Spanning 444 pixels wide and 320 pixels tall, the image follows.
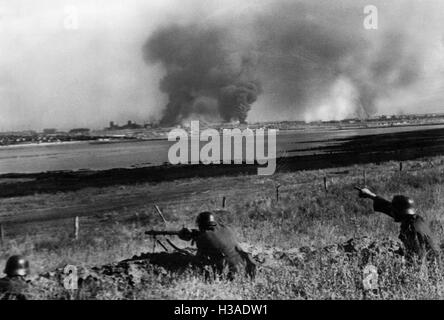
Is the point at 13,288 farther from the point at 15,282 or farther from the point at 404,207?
the point at 404,207

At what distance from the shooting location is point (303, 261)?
7.41 meters

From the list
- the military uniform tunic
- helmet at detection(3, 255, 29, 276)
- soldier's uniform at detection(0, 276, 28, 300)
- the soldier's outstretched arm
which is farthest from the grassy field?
the soldier's outstretched arm

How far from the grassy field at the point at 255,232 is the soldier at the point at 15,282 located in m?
0.24

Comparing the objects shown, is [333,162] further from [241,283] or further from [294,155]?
[241,283]

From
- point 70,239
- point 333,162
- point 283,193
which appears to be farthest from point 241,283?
point 333,162

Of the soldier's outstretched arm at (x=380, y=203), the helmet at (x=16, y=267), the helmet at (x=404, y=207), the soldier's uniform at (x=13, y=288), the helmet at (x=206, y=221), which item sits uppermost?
the soldier's outstretched arm at (x=380, y=203)

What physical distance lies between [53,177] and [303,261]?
3413cm

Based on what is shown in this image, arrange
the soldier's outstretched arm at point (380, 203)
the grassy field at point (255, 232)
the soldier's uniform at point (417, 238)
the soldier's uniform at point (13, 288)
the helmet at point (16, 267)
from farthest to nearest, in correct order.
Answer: the soldier's outstretched arm at point (380, 203), the helmet at point (16, 267), the soldier's uniform at point (417, 238), the grassy field at point (255, 232), the soldier's uniform at point (13, 288)

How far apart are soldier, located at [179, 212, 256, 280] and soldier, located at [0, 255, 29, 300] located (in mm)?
2555

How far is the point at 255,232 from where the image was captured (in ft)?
44.5

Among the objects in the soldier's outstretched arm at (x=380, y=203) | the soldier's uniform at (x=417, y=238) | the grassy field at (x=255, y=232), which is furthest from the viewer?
the soldier's outstretched arm at (x=380, y=203)

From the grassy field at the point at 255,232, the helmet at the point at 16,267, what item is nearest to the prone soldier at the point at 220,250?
the grassy field at the point at 255,232

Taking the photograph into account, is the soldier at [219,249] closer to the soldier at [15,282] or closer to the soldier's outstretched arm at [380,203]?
the soldier's outstretched arm at [380,203]

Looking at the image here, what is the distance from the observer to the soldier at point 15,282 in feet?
18.2
